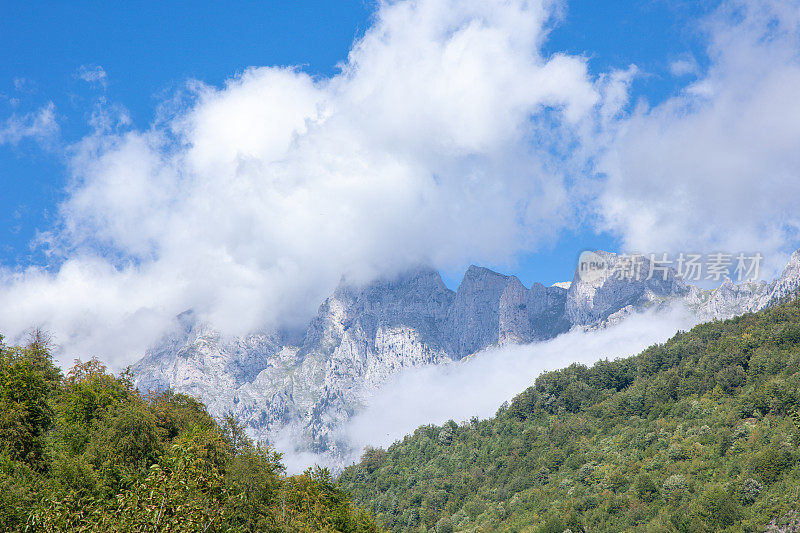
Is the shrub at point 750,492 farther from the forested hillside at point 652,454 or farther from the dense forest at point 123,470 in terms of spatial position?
the dense forest at point 123,470

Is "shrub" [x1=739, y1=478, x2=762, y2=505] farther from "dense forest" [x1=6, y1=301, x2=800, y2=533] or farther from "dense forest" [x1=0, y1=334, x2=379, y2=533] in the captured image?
"dense forest" [x1=0, y1=334, x2=379, y2=533]

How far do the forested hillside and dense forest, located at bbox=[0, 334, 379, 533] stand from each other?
48.9m

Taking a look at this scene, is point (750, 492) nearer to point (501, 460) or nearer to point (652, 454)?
point (652, 454)

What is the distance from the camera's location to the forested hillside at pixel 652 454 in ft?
335

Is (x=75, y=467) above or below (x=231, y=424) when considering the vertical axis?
below

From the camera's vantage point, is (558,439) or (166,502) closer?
(166,502)

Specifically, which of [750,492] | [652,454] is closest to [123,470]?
[750,492]

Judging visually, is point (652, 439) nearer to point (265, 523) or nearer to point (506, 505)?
point (506, 505)

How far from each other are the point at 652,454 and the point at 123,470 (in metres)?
113

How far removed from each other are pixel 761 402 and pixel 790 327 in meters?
28.5

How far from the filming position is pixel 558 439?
561 feet

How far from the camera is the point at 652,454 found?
423 ft

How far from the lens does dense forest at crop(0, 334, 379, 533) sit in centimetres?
2720

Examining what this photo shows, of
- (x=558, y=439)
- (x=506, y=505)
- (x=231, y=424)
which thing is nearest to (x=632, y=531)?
(x=506, y=505)
